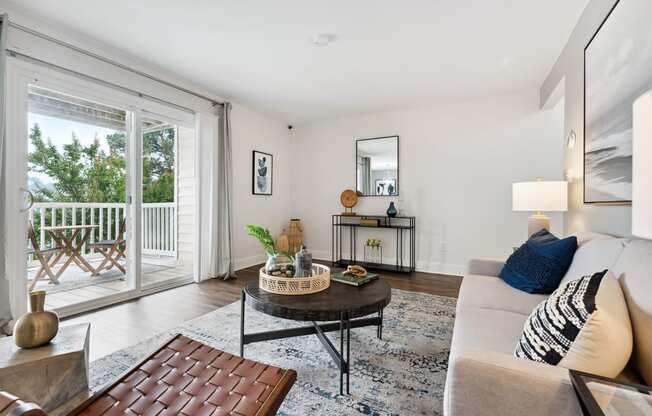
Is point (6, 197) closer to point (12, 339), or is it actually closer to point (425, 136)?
point (12, 339)

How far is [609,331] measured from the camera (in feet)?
2.65

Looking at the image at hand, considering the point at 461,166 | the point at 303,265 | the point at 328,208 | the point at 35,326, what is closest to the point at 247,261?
the point at 328,208

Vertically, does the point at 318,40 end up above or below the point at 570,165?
above

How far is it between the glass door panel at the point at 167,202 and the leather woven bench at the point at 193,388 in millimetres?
2513

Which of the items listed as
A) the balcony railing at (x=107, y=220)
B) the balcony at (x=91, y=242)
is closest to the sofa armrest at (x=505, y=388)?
the balcony at (x=91, y=242)

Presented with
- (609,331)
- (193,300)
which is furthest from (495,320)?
(193,300)

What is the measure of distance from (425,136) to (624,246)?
3.24m

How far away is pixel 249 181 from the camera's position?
175 inches

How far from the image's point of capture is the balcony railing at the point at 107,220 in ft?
8.31

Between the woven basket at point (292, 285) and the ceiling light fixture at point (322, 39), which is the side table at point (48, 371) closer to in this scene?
the woven basket at point (292, 285)

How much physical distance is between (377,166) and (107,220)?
11.6ft

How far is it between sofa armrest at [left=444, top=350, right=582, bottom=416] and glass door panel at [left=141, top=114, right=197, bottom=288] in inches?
132

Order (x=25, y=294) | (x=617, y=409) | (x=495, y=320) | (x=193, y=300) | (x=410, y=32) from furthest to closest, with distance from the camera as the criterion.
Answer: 1. (x=193, y=300)
2. (x=410, y=32)
3. (x=25, y=294)
4. (x=495, y=320)
5. (x=617, y=409)

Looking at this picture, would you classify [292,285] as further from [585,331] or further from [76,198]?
[76,198]
